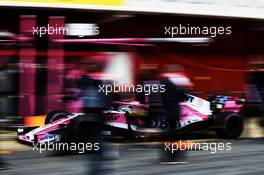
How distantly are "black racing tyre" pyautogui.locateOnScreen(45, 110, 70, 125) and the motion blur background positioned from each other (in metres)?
0.17

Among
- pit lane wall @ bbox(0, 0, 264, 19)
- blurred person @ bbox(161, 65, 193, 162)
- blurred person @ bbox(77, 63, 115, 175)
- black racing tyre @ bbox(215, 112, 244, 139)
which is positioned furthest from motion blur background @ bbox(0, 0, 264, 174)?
blurred person @ bbox(77, 63, 115, 175)

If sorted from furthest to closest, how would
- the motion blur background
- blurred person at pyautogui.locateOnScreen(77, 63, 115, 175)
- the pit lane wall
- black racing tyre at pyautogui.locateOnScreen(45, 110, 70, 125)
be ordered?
the pit lane wall < the motion blur background < black racing tyre at pyautogui.locateOnScreen(45, 110, 70, 125) < blurred person at pyautogui.locateOnScreen(77, 63, 115, 175)

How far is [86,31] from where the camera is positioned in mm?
13977

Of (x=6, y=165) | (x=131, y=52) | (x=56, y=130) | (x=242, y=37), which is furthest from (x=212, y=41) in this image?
(x=6, y=165)

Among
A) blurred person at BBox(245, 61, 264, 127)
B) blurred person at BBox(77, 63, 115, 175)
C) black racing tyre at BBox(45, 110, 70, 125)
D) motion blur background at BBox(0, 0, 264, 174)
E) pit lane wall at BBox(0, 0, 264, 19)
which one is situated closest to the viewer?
blurred person at BBox(77, 63, 115, 175)

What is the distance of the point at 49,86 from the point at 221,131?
4.13 m

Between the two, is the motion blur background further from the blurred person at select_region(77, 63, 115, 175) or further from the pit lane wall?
the blurred person at select_region(77, 63, 115, 175)

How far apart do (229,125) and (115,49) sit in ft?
10.5

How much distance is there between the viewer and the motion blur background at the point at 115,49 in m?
13.0

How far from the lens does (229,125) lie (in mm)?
12828

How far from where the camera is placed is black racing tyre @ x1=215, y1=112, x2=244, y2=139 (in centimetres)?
1266

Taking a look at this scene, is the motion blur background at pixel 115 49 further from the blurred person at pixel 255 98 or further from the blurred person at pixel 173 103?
the blurred person at pixel 173 103

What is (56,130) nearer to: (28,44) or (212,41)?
(28,44)

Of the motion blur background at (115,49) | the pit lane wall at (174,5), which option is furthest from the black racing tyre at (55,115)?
the pit lane wall at (174,5)
